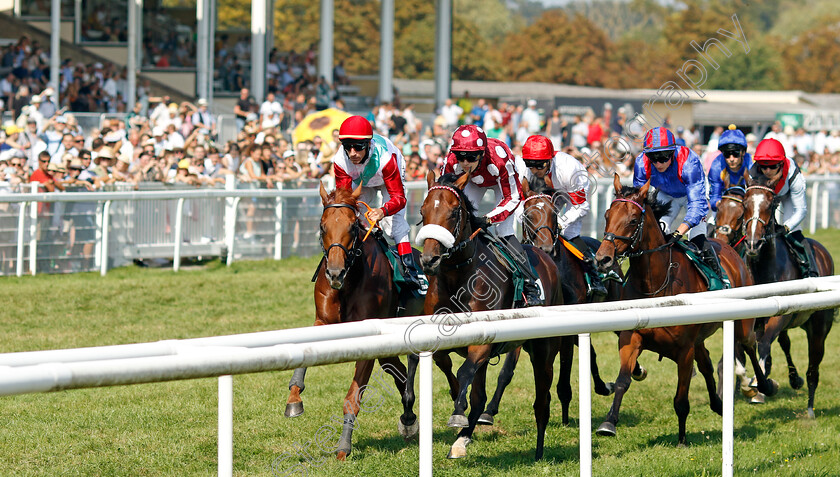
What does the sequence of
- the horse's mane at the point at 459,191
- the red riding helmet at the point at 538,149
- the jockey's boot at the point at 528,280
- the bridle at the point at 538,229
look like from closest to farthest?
the horse's mane at the point at 459,191, the jockey's boot at the point at 528,280, the bridle at the point at 538,229, the red riding helmet at the point at 538,149

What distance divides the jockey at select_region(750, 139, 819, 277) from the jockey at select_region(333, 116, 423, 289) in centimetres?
320

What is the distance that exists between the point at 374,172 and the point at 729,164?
146 inches

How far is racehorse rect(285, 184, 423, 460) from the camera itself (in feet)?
18.2

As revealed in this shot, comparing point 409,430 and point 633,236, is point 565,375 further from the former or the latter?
point 409,430

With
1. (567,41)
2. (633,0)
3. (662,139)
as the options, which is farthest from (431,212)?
(633,0)

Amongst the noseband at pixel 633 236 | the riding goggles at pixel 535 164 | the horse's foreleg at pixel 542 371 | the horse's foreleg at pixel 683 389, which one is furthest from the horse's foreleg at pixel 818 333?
the horse's foreleg at pixel 542 371

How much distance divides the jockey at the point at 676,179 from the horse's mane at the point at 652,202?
127mm

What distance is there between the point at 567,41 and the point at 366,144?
59.9 meters

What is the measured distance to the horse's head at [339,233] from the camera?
5512 millimetres

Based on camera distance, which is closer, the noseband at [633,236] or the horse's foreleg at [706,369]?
the noseband at [633,236]

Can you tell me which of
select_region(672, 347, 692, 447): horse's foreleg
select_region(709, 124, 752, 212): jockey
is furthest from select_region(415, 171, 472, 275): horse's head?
select_region(709, 124, 752, 212): jockey

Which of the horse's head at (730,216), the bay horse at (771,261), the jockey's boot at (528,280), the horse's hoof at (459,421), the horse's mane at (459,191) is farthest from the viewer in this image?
the horse's head at (730,216)

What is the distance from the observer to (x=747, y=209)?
7.84 meters

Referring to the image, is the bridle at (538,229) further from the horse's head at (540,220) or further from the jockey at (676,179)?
the jockey at (676,179)
